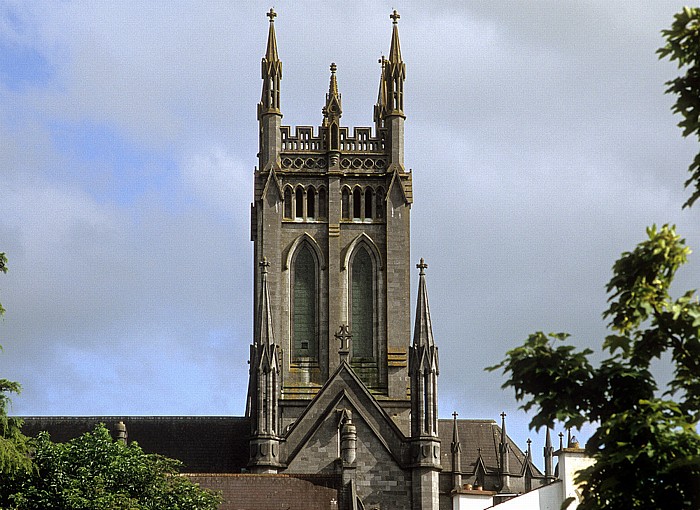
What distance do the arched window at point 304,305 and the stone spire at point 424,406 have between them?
310 inches

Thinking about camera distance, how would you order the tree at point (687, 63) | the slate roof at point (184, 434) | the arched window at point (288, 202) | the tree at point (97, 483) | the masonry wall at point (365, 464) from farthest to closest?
the arched window at point (288, 202)
the slate roof at point (184, 434)
the masonry wall at point (365, 464)
the tree at point (97, 483)
the tree at point (687, 63)

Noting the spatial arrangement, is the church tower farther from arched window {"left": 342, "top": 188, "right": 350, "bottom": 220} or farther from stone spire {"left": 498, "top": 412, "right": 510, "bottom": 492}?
stone spire {"left": 498, "top": 412, "right": 510, "bottom": 492}

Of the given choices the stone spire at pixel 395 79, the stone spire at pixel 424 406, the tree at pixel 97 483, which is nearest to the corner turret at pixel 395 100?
the stone spire at pixel 395 79

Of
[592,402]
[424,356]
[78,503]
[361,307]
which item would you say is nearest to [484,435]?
[361,307]

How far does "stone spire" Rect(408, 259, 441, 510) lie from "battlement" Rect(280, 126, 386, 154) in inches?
485

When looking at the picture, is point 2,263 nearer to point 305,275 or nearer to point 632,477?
point 632,477

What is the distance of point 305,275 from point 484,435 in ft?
55.9

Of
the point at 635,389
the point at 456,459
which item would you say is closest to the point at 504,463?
the point at 456,459

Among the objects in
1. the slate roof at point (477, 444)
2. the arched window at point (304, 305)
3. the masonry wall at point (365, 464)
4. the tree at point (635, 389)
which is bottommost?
the tree at point (635, 389)

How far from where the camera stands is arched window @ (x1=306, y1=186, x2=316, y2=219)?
79.6 m

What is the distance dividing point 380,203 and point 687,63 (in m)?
57.8

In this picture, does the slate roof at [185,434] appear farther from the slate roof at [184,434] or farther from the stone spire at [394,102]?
the stone spire at [394,102]

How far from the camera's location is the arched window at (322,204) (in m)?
79.5

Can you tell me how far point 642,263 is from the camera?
73.6 ft
